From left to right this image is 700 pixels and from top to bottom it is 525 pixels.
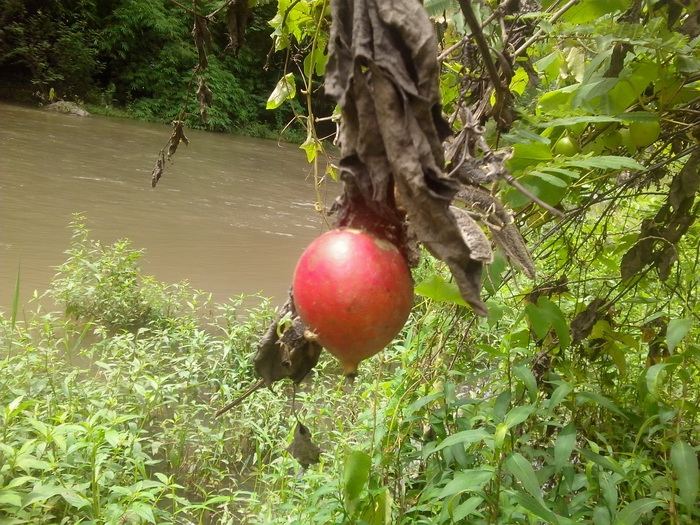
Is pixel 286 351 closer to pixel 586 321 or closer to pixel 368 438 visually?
pixel 586 321

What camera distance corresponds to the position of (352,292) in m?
0.57

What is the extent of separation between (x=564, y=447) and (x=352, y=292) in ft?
3.25

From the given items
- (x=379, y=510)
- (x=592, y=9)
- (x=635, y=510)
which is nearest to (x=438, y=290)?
(x=592, y=9)

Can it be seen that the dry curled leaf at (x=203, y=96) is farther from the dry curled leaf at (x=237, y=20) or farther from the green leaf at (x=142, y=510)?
the green leaf at (x=142, y=510)

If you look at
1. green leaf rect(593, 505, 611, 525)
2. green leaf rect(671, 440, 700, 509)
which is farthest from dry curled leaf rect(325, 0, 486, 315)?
green leaf rect(593, 505, 611, 525)

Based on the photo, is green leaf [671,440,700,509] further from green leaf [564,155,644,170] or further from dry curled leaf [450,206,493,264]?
dry curled leaf [450,206,493,264]

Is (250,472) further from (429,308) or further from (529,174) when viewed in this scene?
(529,174)

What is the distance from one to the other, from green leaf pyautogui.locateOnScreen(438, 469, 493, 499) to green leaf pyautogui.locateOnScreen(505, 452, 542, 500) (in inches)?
2.7

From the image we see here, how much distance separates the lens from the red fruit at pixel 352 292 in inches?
22.7

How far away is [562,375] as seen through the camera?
5.70 feet

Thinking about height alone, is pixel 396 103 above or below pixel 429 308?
above

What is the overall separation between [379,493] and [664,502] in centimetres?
66

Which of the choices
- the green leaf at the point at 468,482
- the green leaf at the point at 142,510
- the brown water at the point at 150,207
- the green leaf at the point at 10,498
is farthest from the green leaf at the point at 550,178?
Answer: the brown water at the point at 150,207

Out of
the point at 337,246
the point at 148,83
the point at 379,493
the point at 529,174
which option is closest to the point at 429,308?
the point at 379,493
